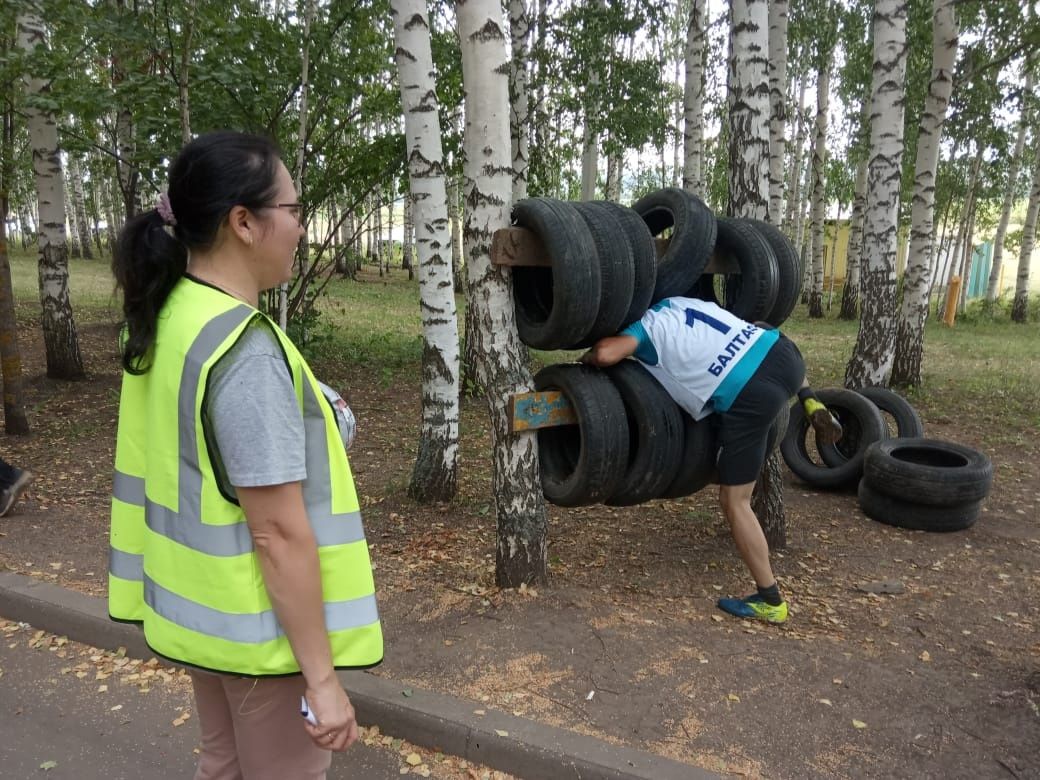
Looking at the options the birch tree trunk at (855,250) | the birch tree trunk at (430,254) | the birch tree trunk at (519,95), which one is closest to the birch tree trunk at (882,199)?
the birch tree trunk at (519,95)

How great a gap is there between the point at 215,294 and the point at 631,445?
2803 mm

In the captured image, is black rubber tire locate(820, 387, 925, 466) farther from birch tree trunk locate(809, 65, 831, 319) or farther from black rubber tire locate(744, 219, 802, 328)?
birch tree trunk locate(809, 65, 831, 319)

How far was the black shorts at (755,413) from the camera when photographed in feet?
12.4

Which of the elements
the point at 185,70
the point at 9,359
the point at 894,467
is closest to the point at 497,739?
the point at 894,467

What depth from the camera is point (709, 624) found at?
401 centimetres

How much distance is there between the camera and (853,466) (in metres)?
6.32

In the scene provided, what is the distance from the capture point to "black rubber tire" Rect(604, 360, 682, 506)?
3.75 meters

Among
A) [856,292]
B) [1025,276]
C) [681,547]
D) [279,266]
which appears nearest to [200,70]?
[681,547]

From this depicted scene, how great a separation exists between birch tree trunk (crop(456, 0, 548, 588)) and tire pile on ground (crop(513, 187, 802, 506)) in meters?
0.12

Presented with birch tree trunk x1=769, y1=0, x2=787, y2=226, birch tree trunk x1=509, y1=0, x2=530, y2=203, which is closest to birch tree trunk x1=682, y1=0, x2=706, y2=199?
birch tree trunk x1=769, y1=0, x2=787, y2=226

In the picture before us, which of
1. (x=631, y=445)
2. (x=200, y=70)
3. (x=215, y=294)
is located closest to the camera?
(x=215, y=294)

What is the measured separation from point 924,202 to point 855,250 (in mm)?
10542

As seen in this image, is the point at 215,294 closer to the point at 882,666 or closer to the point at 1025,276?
the point at 882,666

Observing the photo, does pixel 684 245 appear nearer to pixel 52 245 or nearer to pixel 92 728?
pixel 92 728
